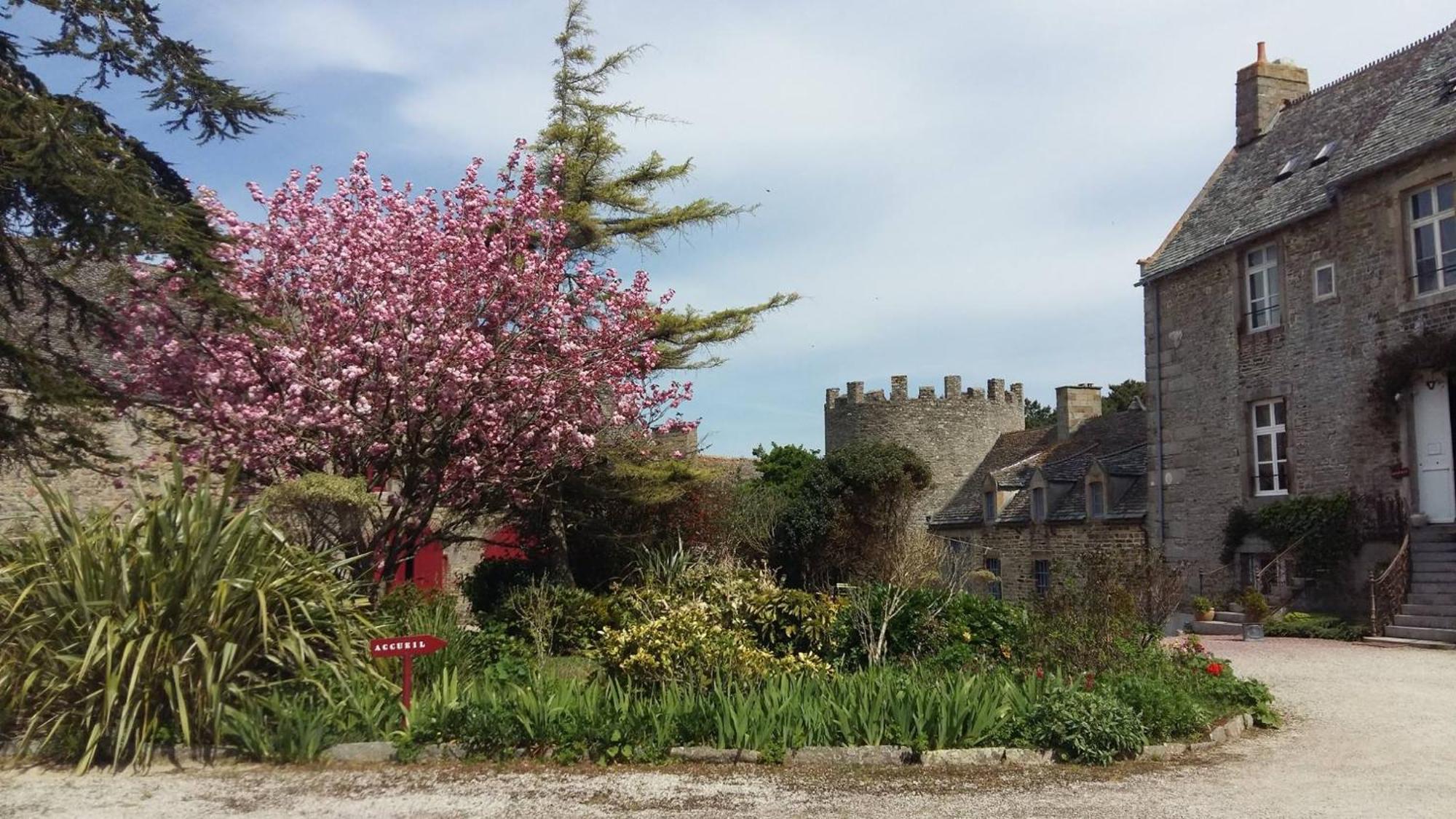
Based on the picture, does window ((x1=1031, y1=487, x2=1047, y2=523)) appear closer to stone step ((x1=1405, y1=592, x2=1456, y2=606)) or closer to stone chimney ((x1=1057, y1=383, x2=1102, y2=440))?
stone chimney ((x1=1057, y1=383, x2=1102, y2=440))

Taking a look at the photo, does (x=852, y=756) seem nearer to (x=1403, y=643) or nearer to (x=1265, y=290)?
(x=1403, y=643)

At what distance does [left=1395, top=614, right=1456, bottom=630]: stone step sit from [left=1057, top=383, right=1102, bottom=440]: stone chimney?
703 inches

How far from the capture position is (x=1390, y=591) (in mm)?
16000

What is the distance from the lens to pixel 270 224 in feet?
43.5

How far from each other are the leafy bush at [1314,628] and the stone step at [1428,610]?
0.58 meters

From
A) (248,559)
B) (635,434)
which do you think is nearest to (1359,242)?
(635,434)

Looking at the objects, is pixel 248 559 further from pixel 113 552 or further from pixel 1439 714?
pixel 1439 714

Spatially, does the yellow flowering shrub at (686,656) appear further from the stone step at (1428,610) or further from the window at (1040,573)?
the window at (1040,573)

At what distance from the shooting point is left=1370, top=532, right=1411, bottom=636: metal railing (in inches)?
626

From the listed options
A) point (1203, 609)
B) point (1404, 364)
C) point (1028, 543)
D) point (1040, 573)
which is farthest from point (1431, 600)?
point (1028, 543)

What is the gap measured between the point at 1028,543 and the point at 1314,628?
37.6 feet

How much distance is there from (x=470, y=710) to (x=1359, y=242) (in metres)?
16.3

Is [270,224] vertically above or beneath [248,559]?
above

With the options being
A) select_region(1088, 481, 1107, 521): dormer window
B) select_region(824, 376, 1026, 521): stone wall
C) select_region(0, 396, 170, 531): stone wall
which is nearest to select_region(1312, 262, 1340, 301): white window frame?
select_region(1088, 481, 1107, 521): dormer window
